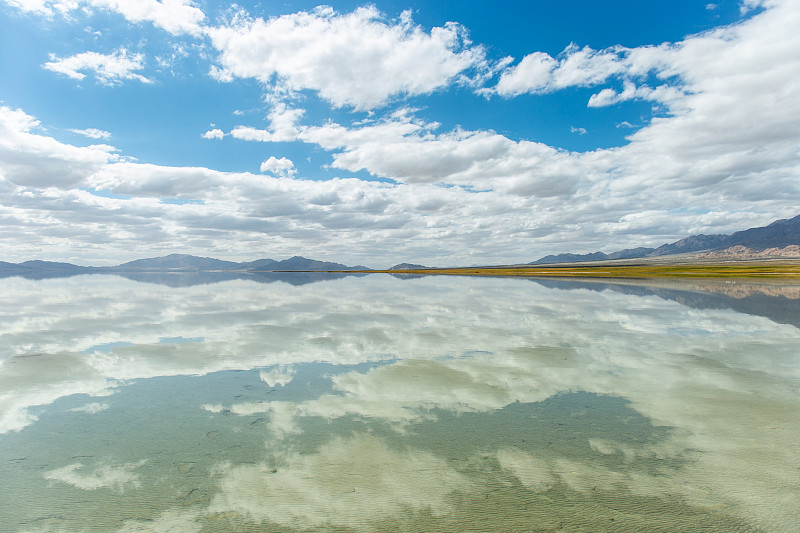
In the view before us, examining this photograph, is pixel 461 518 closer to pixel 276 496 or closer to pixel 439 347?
pixel 276 496

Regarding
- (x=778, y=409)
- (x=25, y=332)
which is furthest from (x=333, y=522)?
(x=25, y=332)

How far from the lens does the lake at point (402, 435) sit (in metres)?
7.80

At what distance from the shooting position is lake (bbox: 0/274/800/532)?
7805 millimetres

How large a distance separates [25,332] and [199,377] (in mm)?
21205

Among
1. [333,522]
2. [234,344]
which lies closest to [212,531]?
[333,522]

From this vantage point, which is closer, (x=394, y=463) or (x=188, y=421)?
(x=394, y=463)

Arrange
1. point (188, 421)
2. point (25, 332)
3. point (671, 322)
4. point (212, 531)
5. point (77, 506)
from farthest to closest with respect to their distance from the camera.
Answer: point (671, 322) < point (25, 332) < point (188, 421) < point (77, 506) < point (212, 531)

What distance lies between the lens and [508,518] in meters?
7.48

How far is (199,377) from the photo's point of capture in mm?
17391

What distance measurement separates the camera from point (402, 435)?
445 inches

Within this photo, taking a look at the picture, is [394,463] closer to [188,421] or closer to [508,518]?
[508,518]

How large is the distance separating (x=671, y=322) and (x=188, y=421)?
33622 millimetres

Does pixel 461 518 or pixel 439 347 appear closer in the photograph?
pixel 461 518

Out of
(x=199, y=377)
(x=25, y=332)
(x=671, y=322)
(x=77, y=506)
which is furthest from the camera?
(x=671, y=322)
